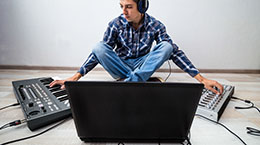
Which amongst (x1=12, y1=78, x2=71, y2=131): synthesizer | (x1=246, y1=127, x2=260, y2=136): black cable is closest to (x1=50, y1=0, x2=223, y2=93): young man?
(x1=12, y1=78, x2=71, y2=131): synthesizer

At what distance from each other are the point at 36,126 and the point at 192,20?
1.50m

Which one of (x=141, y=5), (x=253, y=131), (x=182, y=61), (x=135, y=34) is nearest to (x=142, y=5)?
(x=141, y=5)

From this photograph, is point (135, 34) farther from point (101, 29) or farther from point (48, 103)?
point (48, 103)

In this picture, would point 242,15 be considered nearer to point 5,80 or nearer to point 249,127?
point 249,127

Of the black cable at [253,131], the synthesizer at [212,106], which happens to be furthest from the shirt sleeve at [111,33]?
the black cable at [253,131]

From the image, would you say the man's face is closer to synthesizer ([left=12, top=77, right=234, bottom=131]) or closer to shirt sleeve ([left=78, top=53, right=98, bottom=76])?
shirt sleeve ([left=78, top=53, right=98, bottom=76])

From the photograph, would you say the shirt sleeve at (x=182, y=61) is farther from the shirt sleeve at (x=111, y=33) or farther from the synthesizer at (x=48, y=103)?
the shirt sleeve at (x=111, y=33)

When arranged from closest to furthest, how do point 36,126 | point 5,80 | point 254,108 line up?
1. point 36,126
2. point 254,108
3. point 5,80

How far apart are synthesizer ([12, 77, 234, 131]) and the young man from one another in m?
0.12

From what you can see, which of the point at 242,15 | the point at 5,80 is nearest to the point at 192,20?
the point at 242,15

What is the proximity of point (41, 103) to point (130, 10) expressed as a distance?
2.28ft

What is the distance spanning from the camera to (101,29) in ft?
4.71

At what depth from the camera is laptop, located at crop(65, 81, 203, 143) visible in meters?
0.36

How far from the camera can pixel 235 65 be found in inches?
61.0
